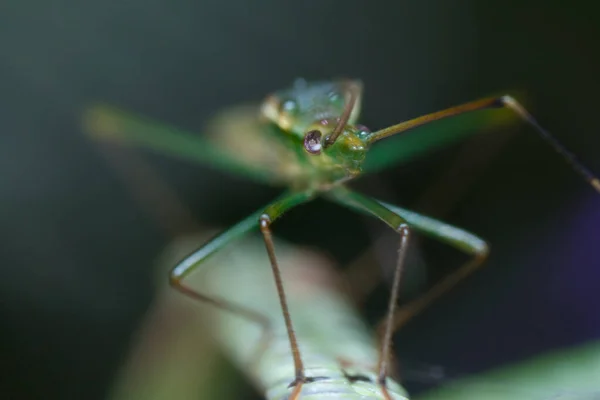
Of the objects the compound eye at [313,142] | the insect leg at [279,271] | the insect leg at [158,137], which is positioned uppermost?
the insect leg at [158,137]

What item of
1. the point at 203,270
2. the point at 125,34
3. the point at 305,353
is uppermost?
the point at 125,34

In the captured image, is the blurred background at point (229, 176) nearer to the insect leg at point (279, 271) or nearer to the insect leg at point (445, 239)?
the insect leg at point (445, 239)

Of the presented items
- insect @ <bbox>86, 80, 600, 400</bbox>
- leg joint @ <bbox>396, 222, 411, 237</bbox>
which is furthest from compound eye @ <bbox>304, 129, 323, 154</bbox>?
leg joint @ <bbox>396, 222, 411, 237</bbox>

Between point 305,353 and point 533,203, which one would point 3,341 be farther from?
point 533,203

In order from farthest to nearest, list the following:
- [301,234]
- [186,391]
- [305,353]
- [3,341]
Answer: [301,234] → [3,341] → [186,391] → [305,353]

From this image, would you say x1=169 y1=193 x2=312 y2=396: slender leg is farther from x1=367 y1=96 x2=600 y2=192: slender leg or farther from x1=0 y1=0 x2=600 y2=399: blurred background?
x1=0 y1=0 x2=600 y2=399: blurred background

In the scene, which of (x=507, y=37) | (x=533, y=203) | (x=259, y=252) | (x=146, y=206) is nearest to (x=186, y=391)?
(x=259, y=252)

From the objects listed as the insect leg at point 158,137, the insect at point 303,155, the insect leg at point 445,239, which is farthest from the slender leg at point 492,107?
the insect leg at point 158,137

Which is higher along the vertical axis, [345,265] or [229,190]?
[229,190]
